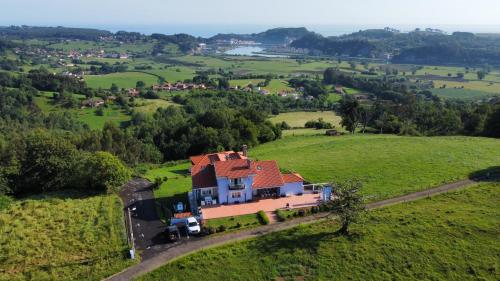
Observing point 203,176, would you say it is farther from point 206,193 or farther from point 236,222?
point 236,222

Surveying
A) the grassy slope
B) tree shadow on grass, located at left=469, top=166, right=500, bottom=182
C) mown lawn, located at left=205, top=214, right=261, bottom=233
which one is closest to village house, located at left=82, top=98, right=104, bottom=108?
the grassy slope

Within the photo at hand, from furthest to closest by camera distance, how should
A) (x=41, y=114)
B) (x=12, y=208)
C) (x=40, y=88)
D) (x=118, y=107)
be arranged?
(x=40, y=88)
(x=118, y=107)
(x=41, y=114)
(x=12, y=208)

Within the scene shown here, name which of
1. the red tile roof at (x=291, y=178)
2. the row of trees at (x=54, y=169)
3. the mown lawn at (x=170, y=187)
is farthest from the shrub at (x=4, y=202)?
the red tile roof at (x=291, y=178)

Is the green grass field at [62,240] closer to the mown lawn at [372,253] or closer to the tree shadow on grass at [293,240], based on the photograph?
the mown lawn at [372,253]

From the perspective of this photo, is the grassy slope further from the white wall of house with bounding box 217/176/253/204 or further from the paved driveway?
the paved driveway

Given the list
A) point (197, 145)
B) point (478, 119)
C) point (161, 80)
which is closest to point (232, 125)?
point (197, 145)

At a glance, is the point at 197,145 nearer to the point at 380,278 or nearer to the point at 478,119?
the point at 380,278
